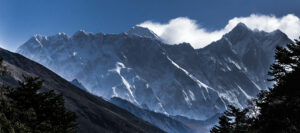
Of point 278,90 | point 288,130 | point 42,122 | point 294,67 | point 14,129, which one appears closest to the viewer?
point 14,129

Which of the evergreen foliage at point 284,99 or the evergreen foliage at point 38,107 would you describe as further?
the evergreen foliage at point 38,107

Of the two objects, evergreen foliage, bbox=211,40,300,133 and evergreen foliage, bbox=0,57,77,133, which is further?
evergreen foliage, bbox=0,57,77,133

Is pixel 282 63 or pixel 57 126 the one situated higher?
pixel 282 63

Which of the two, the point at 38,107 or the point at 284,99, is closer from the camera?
the point at 284,99

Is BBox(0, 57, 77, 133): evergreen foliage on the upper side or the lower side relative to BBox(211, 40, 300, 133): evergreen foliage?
lower

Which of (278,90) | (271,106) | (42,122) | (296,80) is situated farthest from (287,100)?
(42,122)

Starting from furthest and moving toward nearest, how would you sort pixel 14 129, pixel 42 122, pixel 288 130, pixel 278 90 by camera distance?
1. pixel 278 90
2. pixel 42 122
3. pixel 288 130
4. pixel 14 129

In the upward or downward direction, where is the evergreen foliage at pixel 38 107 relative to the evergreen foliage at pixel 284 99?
downward

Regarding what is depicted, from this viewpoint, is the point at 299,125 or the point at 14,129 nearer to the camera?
the point at 14,129

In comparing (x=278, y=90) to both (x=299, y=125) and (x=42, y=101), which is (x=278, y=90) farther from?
(x=42, y=101)

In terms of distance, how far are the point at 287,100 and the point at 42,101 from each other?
17339 mm

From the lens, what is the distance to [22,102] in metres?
26.4

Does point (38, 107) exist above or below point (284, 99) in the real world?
below

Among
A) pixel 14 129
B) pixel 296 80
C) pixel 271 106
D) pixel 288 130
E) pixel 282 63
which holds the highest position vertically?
pixel 282 63
